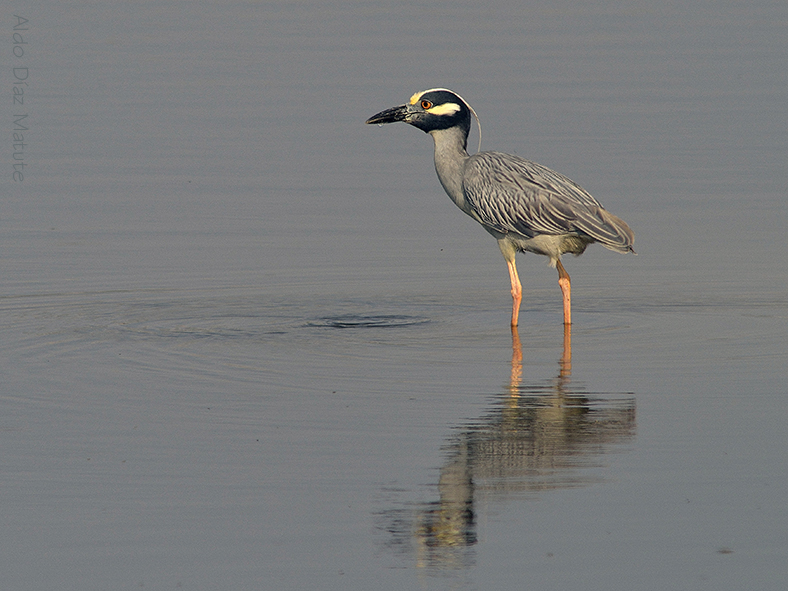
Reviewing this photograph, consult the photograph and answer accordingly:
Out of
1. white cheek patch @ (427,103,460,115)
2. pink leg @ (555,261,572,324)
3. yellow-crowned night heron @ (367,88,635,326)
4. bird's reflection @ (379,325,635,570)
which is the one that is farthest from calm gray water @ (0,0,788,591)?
white cheek patch @ (427,103,460,115)

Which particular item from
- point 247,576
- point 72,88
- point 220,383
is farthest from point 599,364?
point 72,88

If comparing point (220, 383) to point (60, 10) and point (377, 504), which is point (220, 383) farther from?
point (60, 10)

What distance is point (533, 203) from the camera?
12.3 m

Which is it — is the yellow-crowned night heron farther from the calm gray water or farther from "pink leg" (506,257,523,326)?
the calm gray water

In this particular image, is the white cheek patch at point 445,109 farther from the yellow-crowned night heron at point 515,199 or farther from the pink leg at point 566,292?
the pink leg at point 566,292

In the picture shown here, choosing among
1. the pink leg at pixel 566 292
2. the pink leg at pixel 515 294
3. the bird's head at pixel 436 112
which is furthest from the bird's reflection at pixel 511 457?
the bird's head at pixel 436 112

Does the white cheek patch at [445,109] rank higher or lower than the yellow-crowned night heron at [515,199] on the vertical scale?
higher

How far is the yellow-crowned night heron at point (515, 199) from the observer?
12062 mm

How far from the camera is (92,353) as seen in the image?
10.8 meters

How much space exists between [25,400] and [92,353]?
1.40 meters

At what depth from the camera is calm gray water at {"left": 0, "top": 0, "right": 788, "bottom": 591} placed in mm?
6863

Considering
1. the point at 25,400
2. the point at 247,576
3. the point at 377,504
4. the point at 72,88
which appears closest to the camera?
the point at 247,576

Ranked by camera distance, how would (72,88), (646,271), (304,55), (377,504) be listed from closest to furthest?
1. (377,504)
2. (646,271)
3. (72,88)
4. (304,55)

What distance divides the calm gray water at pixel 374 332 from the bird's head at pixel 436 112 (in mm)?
1411
